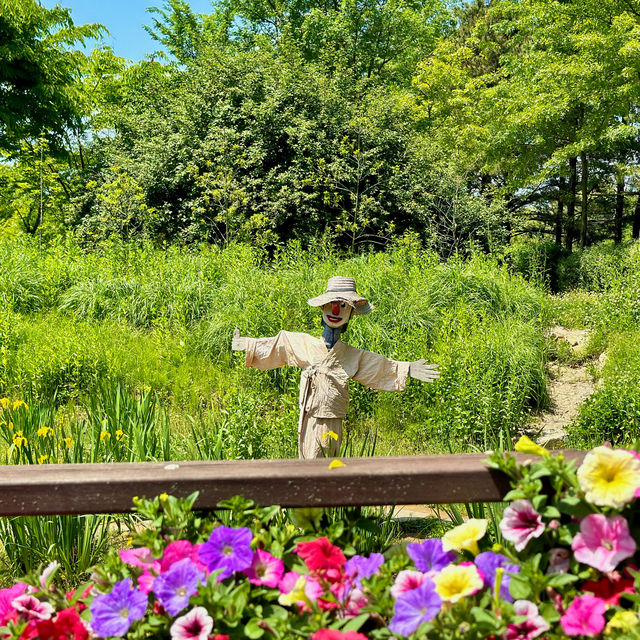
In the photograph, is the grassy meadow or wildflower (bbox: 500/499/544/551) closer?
wildflower (bbox: 500/499/544/551)

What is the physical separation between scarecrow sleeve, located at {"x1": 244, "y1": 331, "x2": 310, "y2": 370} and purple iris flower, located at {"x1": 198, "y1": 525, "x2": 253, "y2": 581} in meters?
1.99

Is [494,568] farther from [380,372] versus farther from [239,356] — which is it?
[239,356]

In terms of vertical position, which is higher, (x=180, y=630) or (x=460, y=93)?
(x=460, y=93)

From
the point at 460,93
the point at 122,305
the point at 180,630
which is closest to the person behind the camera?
the point at 180,630

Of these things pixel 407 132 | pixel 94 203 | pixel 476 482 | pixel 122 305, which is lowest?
pixel 122 305

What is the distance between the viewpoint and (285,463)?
4.31 ft

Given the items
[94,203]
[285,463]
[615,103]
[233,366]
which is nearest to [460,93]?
[615,103]

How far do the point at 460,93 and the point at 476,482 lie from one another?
61.1 ft

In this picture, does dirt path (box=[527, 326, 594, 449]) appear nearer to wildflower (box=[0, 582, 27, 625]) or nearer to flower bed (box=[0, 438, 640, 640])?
flower bed (box=[0, 438, 640, 640])

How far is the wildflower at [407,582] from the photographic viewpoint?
3.64 ft

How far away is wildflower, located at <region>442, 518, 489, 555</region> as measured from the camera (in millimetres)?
1184

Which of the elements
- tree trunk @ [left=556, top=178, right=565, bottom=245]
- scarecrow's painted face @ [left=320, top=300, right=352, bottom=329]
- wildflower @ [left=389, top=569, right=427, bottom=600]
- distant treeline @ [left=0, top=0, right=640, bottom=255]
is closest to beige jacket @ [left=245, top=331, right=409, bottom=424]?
scarecrow's painted face @ [left=320, top=300, right=352, bottom=329]

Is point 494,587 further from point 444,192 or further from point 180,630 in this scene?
point 444,192

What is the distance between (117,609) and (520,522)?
0.78 meters
